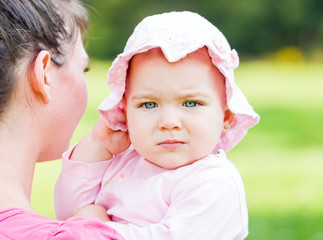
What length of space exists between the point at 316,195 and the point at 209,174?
4.39 metres

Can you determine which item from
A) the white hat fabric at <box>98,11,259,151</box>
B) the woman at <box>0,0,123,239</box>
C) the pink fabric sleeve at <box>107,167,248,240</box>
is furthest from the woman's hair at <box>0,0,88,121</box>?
the pink fabric sleeve at <box>107,167,248,240</box>

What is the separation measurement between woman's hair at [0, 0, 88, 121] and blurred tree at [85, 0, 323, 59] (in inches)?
1002

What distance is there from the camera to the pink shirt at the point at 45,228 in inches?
67.2

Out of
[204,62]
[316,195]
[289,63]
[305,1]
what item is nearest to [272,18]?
[305,1]

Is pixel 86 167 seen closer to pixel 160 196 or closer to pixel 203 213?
pixel 160 196

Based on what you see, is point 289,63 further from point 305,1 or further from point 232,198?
point 232,198

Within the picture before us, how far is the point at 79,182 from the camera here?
2346mm

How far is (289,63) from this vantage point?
2445 centimetres

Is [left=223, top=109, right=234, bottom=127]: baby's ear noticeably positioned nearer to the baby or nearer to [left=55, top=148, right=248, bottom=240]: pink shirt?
the baby

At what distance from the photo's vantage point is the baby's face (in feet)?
6.74

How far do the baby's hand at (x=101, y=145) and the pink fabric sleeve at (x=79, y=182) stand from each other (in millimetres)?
34

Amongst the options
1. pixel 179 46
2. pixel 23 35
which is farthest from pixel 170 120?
pixel 23 35

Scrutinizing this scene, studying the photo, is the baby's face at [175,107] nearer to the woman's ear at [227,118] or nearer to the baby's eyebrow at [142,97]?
the baby's eyebrow at [142,97]

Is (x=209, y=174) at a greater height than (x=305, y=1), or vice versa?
(x=209, y=174)
